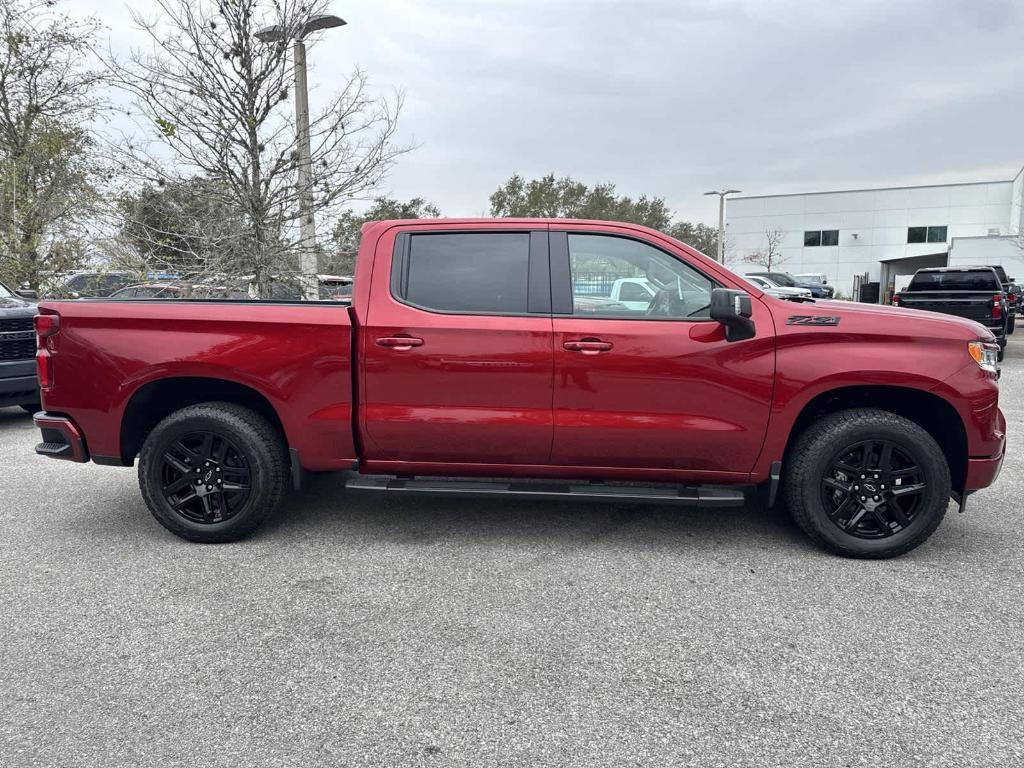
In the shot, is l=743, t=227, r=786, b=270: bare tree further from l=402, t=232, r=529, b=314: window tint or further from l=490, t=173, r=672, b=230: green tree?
l=402, t=232, r=529, b=314: window tint

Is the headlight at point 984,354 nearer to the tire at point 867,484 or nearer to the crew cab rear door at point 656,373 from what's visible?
the tire at point 867,484

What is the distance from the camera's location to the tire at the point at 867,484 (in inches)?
146

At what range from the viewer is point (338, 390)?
12.8 feet

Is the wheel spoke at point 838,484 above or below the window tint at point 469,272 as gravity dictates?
below

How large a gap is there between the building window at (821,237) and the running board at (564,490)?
58.1 m

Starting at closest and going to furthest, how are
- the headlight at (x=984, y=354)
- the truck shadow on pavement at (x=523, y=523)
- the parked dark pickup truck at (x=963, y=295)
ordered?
the headlight at (x=984, y=354)
the truck shadow on pavement at (x=523, y=523)
the parked dark pickup truck at (x=963, y=295)

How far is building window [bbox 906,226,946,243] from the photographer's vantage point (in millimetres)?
52188

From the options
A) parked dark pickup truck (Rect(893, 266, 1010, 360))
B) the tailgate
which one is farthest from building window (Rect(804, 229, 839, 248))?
the tailgate

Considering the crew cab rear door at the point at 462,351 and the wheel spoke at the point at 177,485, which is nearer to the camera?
the crew cab rear door at the point at 462,351

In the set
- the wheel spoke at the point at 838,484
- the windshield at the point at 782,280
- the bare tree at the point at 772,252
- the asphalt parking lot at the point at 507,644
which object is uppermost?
the bare tree at the point at 772,252

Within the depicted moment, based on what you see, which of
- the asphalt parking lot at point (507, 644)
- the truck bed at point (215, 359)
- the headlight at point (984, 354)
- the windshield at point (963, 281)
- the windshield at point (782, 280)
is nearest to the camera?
the asphalt parking lot at point (507, 644)

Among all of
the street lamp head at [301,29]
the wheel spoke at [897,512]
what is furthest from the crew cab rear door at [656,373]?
the street lamp head at [301,29]

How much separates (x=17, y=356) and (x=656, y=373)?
22.2 feet

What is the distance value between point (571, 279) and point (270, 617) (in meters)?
2.29
